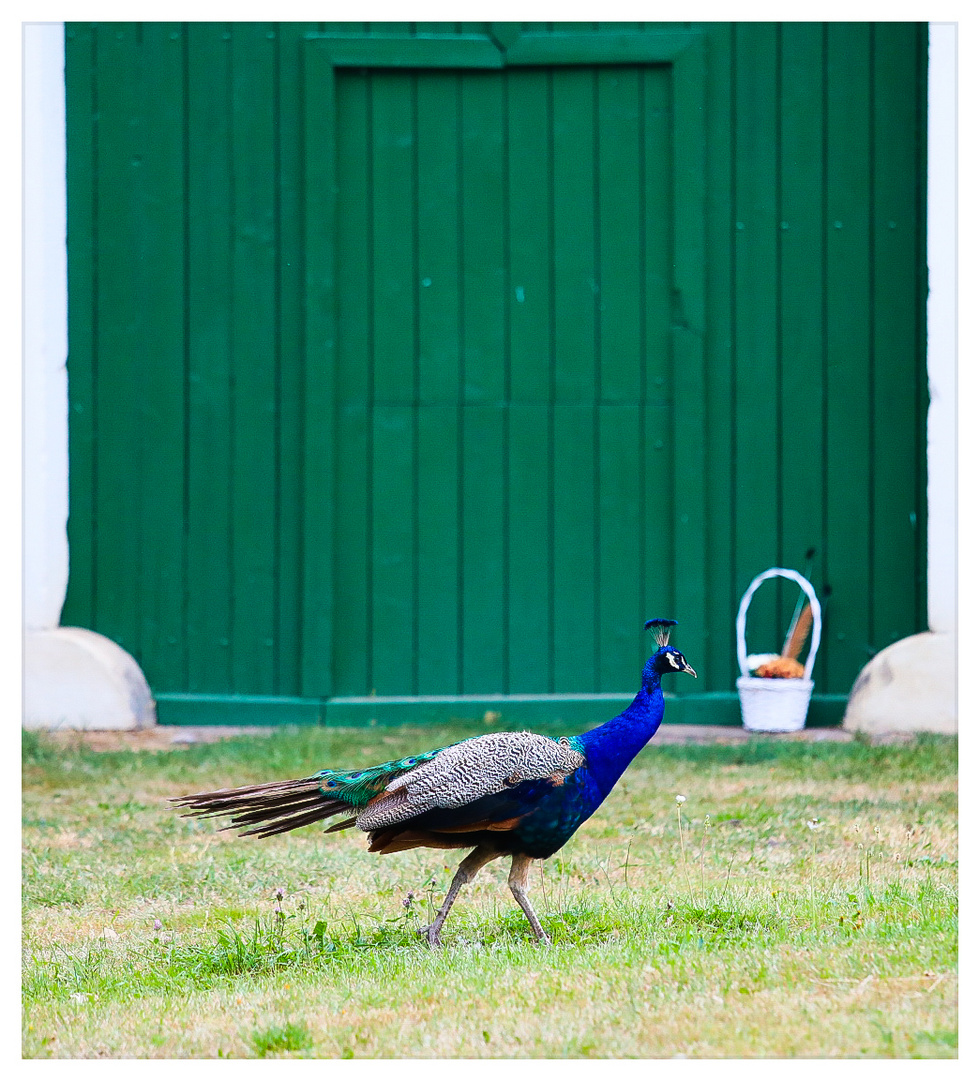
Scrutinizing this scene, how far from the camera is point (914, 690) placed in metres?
7.55

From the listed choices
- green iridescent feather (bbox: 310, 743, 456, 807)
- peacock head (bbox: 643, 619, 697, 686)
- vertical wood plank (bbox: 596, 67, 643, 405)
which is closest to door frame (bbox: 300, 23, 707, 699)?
vertical wood plank (bbox: 596, 67, 643, 405)

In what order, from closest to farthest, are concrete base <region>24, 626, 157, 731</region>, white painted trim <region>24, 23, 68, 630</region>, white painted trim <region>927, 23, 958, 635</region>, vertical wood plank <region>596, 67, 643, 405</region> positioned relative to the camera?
white painted trim <region>927, 23, 958, 635</region>, concrete base <region>24, 626, 157, 731</region>, white painted trim <region>24, 23, 68, 630</region>, vertical wood plank <region>596, 67, 643, 405</region>

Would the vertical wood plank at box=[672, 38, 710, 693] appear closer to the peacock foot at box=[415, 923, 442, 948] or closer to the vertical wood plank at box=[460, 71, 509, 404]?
the vertical wood plank at box=[460, 71, 509, 404]

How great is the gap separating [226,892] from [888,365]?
5.01m

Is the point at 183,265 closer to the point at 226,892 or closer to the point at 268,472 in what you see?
the point at 268,472

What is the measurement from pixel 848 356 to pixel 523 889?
193 inches

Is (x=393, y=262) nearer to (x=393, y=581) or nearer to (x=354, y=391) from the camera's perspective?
(x=354, y=391)

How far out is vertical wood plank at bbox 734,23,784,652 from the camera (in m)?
8.04

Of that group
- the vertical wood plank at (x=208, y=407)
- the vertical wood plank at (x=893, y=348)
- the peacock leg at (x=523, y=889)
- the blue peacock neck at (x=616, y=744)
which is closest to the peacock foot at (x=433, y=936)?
the peacock leg at (x=523, y=889)

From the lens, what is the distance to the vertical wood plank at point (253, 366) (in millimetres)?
8117

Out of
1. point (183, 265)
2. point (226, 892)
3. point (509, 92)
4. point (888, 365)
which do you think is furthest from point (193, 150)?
point (226, 892)

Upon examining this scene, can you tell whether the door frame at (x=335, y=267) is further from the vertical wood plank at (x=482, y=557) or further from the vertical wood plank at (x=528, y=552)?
the vertical wood plank at (x=528, y=552)

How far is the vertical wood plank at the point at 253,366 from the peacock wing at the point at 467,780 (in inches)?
171

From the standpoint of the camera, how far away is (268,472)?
8188mm
